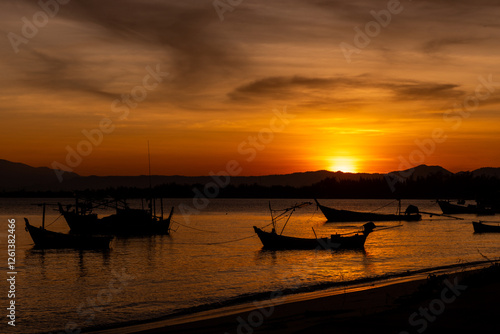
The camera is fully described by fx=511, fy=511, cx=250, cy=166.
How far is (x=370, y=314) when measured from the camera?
13.0 m

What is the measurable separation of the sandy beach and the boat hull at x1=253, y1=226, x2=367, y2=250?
21740 millimetres

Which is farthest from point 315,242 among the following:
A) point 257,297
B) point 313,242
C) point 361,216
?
point 361,216

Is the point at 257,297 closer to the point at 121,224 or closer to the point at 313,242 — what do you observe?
the point at 313,242

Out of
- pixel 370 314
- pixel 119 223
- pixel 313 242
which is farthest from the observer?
pixel 119 223

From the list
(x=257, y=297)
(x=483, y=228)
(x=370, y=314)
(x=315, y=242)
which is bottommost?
(x=257, y=297)

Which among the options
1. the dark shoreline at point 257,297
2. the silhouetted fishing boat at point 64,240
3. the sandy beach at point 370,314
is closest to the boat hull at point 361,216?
the silhouetted fishing boat at point 64,240

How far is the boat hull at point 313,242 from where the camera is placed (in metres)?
40.8

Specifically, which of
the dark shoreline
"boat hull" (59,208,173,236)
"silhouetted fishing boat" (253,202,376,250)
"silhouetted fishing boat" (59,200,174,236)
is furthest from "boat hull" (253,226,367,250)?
"boat hull" (59,208,173,236)

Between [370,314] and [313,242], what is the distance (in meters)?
28.3

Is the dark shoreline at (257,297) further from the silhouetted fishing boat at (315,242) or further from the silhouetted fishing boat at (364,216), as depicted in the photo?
the silhouetted fishing boat at (364,216)

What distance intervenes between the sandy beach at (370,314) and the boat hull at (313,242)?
71.3ft

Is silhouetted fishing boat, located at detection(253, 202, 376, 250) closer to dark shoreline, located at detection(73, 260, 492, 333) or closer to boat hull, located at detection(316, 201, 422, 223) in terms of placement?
dark shoreline, located at detection(73, 260, 492, 333)

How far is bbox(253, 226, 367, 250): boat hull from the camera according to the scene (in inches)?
1607

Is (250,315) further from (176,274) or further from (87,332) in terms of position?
(176,274)
